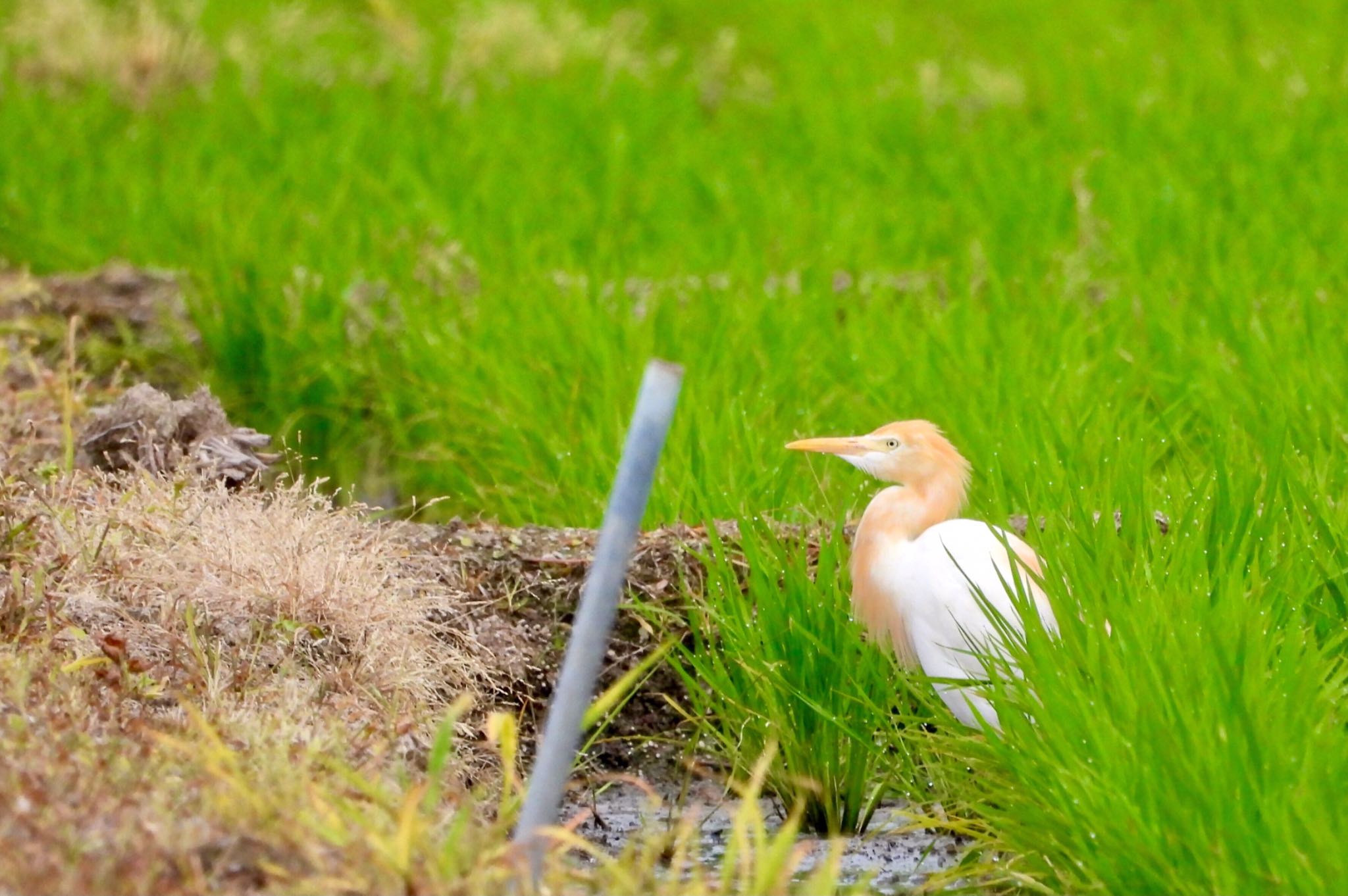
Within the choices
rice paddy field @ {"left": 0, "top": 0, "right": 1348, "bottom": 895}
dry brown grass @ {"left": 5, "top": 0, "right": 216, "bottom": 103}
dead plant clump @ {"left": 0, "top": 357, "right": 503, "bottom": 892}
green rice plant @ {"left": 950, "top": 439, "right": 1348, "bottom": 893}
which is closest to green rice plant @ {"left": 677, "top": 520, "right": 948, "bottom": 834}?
rice paddy field @ {"left": 0, "top": 0, "right": 1348, "bottom": 895}

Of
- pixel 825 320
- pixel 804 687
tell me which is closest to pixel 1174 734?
pixel 804 687

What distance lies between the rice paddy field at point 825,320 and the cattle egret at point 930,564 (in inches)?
2.6

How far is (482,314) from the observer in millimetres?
5000

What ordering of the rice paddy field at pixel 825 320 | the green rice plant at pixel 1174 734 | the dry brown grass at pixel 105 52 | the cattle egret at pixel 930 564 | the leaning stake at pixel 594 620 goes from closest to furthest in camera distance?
the leaning stake at pixel 594 620 < the green rice plant at pixel 1174 734 < the rice paddy field at pixel 825 320 < the cattle egret at pixel 930 564 < the dry brown grass at pixel 105 52

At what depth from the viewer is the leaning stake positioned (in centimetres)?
204

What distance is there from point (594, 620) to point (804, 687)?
1118 mm

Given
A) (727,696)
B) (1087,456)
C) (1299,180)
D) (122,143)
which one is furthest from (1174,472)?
(122,143)

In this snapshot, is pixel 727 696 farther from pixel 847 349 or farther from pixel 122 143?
pixel 122 143

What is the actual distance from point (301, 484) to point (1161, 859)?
1702 millimetres

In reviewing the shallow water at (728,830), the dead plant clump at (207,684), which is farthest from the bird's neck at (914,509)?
the dead plant clump at (207,684)

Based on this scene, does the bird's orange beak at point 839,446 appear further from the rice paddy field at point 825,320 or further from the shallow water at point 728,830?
the shallow water at point 728,830

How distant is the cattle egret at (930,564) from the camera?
2.90m

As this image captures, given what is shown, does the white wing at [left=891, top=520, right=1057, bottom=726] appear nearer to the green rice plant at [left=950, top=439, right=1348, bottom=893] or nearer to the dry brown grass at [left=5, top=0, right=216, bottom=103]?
the green rice plant at [left=950, top=439, right=1348, bottom=893]

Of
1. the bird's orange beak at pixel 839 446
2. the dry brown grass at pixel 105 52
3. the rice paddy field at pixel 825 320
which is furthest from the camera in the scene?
the dry brown grass at pixel 105 52
